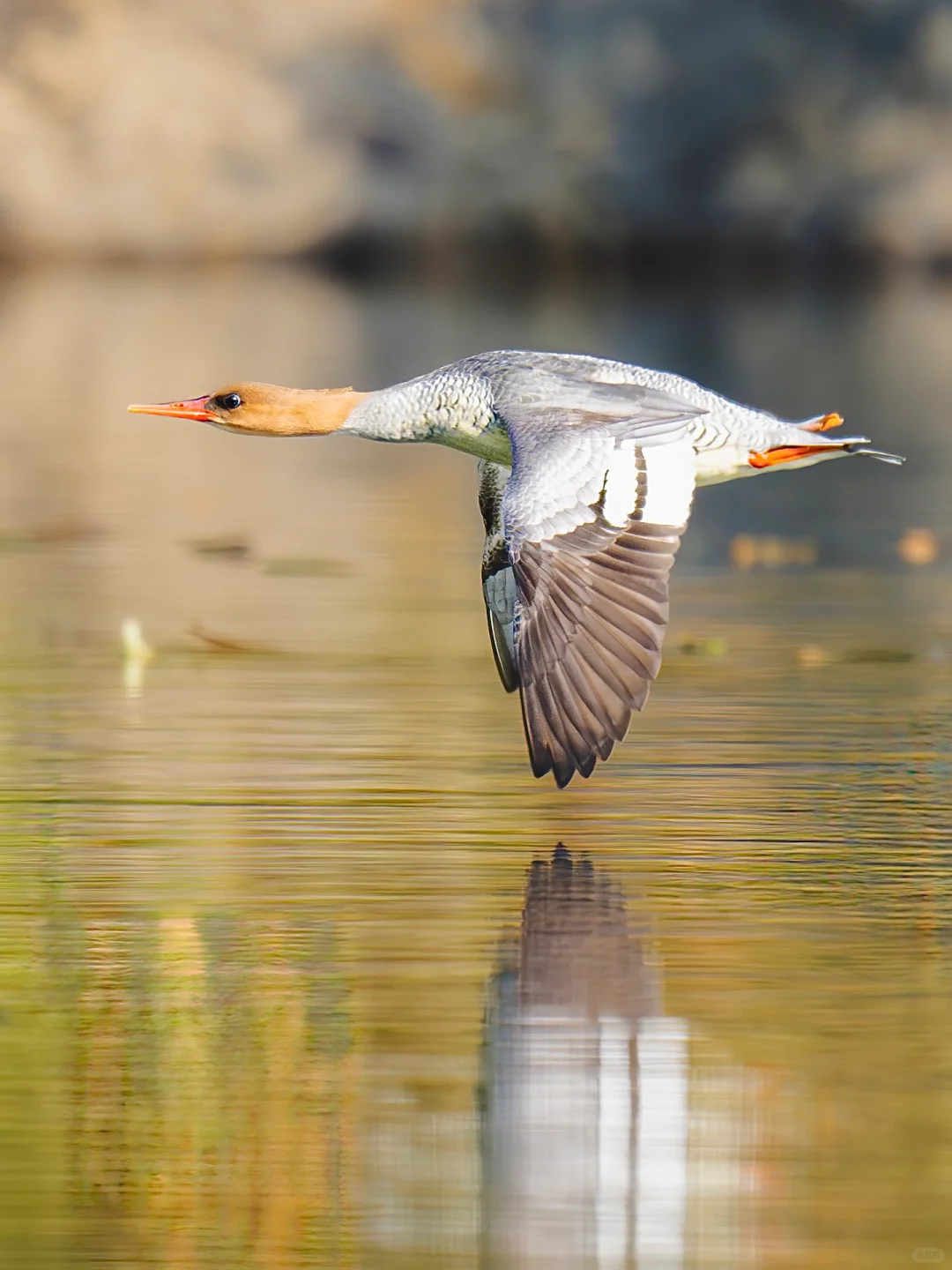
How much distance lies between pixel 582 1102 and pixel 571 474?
8.16 ft

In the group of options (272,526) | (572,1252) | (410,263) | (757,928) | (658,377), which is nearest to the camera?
(572,1252)

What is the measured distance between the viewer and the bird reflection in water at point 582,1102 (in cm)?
440

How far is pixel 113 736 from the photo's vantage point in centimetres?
811

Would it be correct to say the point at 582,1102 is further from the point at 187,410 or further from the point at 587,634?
the point at 187,410

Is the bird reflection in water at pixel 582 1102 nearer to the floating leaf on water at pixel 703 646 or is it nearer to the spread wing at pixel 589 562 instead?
the spread wing at pixel 589 562

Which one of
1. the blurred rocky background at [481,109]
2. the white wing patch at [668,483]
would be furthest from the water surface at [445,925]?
the blurred rocky background at [481,109]

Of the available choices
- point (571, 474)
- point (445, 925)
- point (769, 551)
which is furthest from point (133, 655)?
point (769, 551)

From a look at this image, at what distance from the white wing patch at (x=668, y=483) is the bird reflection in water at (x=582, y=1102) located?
1.23 meters

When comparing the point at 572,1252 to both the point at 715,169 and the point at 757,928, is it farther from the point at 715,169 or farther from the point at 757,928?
the point at 715,169

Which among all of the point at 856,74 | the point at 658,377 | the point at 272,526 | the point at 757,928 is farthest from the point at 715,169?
the point at 757,928

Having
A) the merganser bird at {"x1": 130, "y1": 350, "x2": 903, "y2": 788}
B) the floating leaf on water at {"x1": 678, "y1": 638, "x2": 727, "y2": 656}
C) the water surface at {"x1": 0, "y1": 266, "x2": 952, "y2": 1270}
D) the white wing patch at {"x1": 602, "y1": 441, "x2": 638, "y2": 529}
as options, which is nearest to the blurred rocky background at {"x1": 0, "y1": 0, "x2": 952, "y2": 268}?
the water surface at {"x1": 0, "y1": 266, "x2": 952, "y2": 1270}

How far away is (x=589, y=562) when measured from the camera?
6898mm

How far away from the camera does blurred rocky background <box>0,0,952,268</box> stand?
33.1m

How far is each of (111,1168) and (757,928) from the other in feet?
6.09
